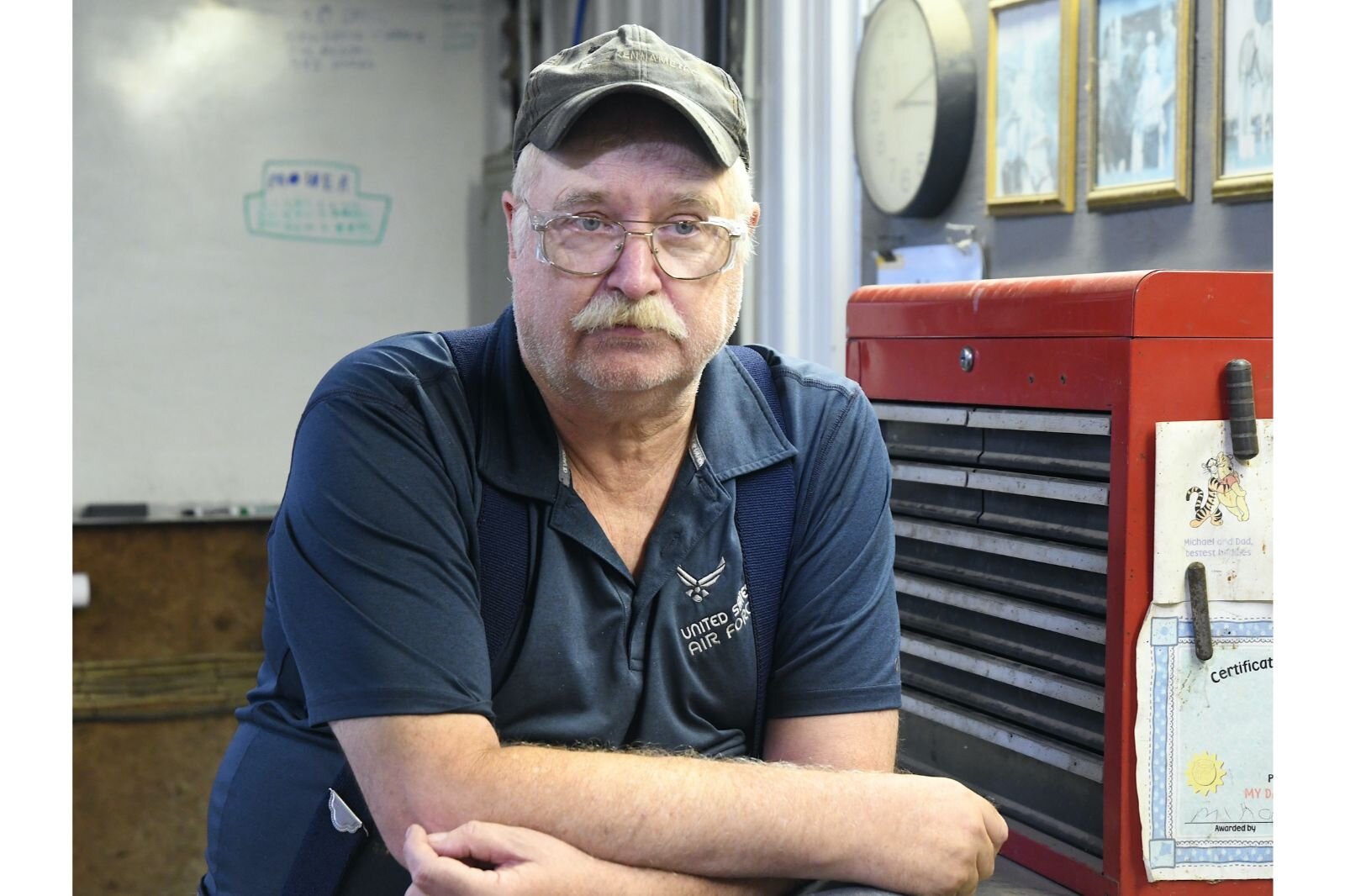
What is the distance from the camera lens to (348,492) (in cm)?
123

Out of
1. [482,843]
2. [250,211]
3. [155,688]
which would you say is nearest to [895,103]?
[482,843]

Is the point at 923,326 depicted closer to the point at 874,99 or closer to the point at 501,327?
the point at 501,327

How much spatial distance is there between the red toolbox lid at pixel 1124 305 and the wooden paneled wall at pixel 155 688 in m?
2.70

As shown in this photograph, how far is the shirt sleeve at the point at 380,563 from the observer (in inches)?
46.6

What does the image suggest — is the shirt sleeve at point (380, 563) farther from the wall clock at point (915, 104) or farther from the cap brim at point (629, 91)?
the wall clock at point (915, 104)

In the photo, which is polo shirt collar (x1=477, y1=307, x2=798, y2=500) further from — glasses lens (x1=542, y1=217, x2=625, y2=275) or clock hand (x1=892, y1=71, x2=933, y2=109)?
clock hand (x1=892, y1=71, x2=933, y2=109)

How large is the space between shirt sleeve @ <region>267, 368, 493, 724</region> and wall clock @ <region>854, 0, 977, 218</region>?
108cm

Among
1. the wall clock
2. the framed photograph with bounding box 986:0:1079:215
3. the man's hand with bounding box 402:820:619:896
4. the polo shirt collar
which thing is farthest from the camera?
the wall clock

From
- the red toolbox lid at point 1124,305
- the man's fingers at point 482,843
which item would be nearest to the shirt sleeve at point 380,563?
the man's fingers at point 482,843

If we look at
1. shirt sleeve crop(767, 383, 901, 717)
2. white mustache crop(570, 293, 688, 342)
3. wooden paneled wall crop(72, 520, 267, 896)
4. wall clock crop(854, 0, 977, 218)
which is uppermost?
wall clock crop(854, 0, 977, 218)

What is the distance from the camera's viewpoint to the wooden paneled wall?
11.9 feet

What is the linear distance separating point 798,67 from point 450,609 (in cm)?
161

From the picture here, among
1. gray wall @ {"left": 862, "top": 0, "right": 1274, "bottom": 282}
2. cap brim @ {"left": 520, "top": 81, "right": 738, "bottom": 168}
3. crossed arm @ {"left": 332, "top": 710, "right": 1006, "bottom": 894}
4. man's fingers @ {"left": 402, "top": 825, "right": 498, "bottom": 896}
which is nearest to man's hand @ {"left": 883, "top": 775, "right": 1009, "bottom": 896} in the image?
crossed arm @ {"left": 332, "top": 710, "right": 1006, "bottom": 894}

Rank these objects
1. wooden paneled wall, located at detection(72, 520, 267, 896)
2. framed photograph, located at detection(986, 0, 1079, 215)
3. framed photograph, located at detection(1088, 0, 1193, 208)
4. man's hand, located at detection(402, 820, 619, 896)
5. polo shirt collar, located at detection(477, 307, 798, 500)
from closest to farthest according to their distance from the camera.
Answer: man's hand, located at detection(402, 820, 619, 896) → polo shirt collar, located at detection(477, 307, 798, 500) → framed photograph, located at detection(1088, 0, 1193, 208) → framed photograph, located at detection(986, 0, 1079, 215) → wooden paneled wall, located at detection(72, 520, 267, 896)
